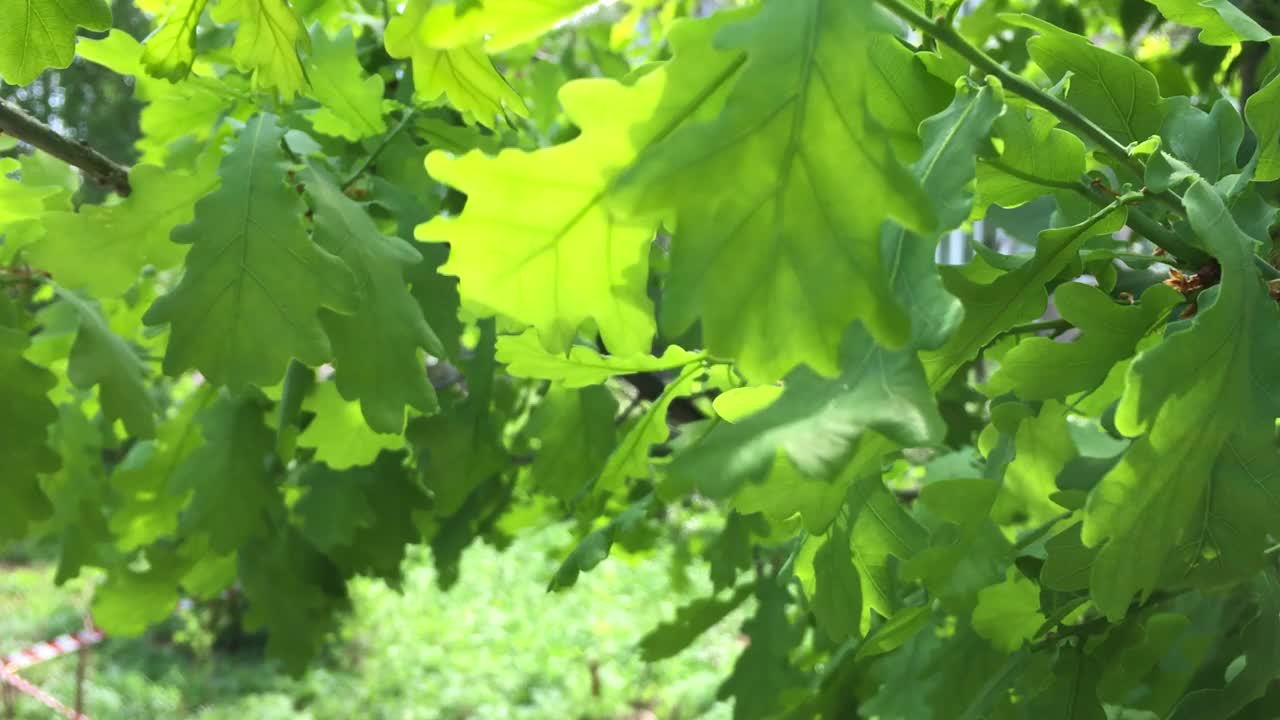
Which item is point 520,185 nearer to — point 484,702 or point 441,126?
point 441,126

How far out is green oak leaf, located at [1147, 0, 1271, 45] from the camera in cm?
54

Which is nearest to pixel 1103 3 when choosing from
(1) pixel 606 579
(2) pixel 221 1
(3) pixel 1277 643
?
(3) pixel 1277 643

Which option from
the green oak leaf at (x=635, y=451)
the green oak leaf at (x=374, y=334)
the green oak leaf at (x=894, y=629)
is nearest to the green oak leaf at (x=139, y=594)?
the green oak leaf at (x=374, y=334)

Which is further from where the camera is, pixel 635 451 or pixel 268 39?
pixel 635 451

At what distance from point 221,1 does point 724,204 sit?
0.38m

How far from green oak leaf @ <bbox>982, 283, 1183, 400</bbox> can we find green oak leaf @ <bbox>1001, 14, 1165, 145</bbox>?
0.14 meters

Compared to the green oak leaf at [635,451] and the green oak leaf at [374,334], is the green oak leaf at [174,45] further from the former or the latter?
the green oak leaf at [635,451]

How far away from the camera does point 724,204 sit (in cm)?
38

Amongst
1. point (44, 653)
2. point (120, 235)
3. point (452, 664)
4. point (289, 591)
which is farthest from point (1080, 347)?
point (44, 653)

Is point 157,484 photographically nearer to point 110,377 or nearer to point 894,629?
point 110,377

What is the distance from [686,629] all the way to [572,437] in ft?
1.29

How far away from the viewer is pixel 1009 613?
0.68 meters

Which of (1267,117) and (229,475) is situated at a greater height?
(1267,117)

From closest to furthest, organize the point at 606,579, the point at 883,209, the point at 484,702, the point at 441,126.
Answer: the point at 883,209 → the point at 441,126 → the point at 484,702 → the point at 606,579
